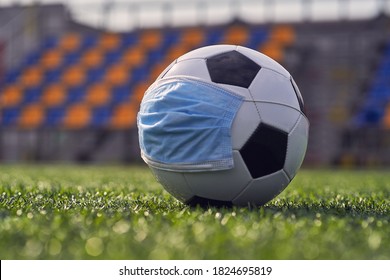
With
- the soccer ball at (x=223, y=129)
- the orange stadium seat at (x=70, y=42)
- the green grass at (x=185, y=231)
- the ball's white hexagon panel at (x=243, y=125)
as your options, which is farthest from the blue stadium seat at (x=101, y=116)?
the ball's white hexagon panel at (x=243, y=125)

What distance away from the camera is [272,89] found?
384 centimetres

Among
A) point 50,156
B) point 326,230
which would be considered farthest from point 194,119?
point 50,156

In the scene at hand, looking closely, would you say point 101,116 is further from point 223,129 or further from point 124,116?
point 223,129

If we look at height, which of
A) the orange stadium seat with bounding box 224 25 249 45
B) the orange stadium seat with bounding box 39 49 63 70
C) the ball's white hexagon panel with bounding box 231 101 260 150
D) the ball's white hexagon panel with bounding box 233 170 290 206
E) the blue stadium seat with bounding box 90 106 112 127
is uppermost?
the ball's white hexagon panel with bounding box 231 101 260 150

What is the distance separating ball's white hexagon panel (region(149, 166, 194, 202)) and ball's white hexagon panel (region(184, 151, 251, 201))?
4cm

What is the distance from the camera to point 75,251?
2518mm

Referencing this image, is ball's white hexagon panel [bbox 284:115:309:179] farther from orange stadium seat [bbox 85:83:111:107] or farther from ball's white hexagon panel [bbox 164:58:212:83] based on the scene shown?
orange stadium seat [bbox 85:83:111:107]

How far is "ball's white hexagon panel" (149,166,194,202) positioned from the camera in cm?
379

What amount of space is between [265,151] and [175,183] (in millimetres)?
598

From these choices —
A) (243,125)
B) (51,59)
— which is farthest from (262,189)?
(51,59)

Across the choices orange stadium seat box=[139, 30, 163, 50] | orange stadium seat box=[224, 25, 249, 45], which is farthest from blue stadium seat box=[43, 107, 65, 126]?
orange stadium seat box=[224, 25, 249, 45]

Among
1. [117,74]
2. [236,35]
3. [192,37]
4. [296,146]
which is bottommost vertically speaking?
[117,74]

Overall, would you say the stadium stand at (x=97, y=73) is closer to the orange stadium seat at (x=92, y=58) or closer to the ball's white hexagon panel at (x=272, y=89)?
the orange stadium seat at (x=92, y=58)

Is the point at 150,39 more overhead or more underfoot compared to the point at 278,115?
more underfoot
